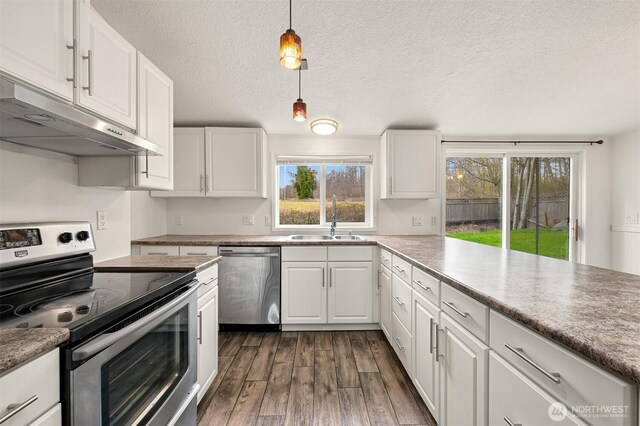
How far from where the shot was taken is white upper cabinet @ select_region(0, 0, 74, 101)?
2.92 feet

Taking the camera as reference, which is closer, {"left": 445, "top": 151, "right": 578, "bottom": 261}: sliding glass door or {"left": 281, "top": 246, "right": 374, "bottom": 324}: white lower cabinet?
{"left": 281, "top": 246, "right": 374, "bottom": 324}: white lower cabinet

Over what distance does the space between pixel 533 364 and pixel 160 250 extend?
2784 mm

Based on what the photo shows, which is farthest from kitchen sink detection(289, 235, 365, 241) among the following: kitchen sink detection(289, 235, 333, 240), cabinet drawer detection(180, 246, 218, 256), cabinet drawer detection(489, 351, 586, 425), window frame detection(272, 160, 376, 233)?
cabinet drawer detection(489, 351, 586, 425)

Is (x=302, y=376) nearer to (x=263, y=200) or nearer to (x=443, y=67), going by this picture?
(x=263, y=200)

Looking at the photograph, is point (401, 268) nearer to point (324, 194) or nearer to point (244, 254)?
point (244, 254)

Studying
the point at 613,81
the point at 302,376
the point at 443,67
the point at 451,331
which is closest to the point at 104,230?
the point at 302,376

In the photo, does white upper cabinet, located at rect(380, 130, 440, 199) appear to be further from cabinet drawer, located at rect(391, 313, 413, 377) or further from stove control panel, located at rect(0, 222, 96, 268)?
stove control panel, located at rect(0, 222, 96, 268)

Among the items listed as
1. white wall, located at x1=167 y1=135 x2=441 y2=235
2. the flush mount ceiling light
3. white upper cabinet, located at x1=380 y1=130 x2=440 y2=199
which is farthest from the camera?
white wall, located at x1=167 y1=135 x2=441 y2=235

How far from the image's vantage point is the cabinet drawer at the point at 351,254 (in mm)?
2719

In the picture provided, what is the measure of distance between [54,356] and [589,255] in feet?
16.4

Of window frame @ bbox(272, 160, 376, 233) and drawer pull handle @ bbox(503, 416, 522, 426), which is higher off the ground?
window frame @ bbox(272, 160, 376, 233)

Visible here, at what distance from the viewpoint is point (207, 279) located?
1702mm

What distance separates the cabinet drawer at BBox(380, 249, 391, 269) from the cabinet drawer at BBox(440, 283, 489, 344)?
1.01 m

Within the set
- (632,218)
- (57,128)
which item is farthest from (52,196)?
(632,218)
